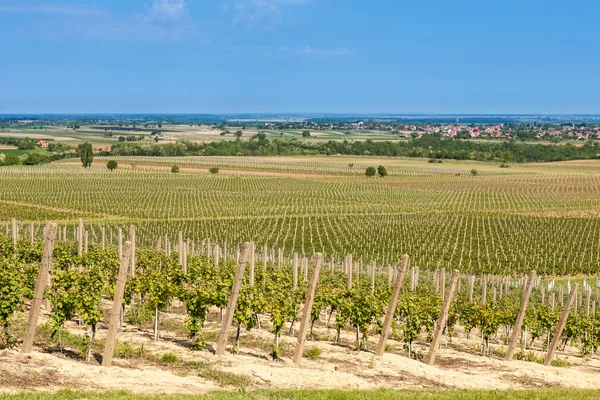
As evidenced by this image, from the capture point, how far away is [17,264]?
52.9 ft

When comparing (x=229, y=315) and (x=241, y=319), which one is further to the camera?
(x=241, y=319)

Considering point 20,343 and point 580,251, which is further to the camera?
Answer: point 580,251

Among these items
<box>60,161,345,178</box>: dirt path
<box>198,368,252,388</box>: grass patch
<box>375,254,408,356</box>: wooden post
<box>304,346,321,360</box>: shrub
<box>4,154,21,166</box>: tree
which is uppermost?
<box>375,254,408,356</box>: wooden post

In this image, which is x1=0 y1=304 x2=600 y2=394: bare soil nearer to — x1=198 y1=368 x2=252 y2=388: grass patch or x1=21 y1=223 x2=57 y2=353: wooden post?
x1=198 y1=368 x2=252 y2=388: grass patch

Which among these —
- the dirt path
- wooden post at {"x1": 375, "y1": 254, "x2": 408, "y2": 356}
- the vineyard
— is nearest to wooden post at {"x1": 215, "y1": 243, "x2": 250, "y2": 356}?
the vineyard

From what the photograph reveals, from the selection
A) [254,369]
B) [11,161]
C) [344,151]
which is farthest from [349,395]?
[344,151]

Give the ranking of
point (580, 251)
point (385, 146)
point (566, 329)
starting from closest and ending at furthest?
point (566, 329) < point (580, 251) < point (385, 146)

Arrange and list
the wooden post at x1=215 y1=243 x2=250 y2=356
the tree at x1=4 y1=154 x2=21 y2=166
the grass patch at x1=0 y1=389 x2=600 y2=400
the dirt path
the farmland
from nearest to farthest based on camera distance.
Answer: the grass patch at x1=0 y1=389 x2=600 y2=400 → the farmland → the wooden post at x1=215 y1=243 x2=250 y2=356 → the dirt path → the tree at x1=4 y1=154 x2=21 y2=166

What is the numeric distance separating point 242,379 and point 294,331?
427cm

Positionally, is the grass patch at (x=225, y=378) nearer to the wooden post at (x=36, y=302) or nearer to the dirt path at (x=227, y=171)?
the wooden post at (x=36, y=302)

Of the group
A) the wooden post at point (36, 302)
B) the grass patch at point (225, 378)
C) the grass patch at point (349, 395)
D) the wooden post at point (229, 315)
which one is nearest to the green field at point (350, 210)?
the wooden post at point (229, 315)

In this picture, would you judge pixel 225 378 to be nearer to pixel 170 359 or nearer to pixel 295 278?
pixel 170 359

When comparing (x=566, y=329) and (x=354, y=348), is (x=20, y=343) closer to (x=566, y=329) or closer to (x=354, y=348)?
(x=354, y=348)

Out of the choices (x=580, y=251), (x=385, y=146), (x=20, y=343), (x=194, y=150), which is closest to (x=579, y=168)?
(x=385, y=146)
